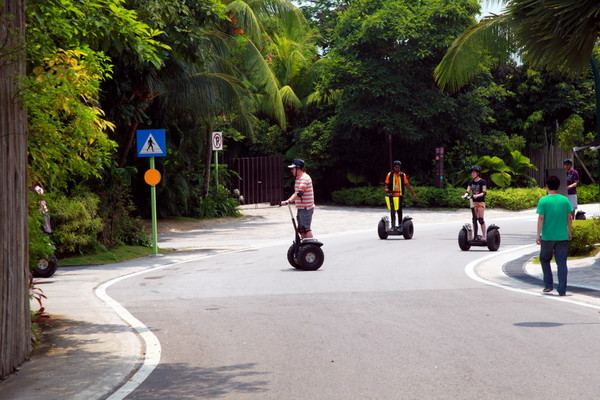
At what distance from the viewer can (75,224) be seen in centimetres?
1669

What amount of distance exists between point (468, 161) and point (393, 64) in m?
5.29

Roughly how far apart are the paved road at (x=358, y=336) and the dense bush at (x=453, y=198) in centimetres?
1836

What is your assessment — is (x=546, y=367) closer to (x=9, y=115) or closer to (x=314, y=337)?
(x=314, y=337)

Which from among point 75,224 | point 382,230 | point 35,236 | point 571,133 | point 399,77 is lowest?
point 382,230

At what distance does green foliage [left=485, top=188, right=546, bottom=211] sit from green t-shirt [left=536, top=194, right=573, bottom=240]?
2123 cm

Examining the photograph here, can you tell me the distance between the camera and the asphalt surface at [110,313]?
6.66 m

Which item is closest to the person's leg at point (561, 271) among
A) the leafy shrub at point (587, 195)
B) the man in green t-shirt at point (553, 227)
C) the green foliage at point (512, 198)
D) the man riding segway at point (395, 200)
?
the man in green t-shirt at point (553, 227)

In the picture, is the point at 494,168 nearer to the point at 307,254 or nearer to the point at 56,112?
the point at 307,254

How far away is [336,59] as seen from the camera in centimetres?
3531

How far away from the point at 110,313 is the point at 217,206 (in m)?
20.0

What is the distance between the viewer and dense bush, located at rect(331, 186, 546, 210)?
1265 inches

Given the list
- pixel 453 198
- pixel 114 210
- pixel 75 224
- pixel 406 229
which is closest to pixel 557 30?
pixel 406 229

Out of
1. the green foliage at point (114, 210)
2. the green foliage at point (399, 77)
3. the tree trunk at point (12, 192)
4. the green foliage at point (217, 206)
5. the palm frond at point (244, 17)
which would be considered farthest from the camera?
the green foliage at point (399, 77)

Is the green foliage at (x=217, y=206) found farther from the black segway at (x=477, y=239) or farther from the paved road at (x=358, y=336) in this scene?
the paved road at (x=358, y=336)
